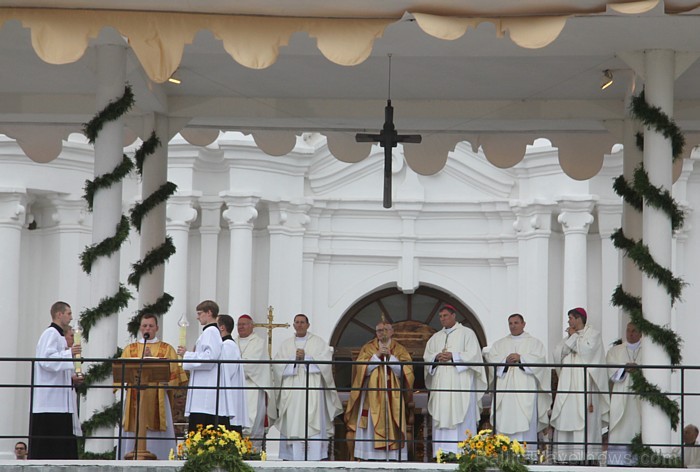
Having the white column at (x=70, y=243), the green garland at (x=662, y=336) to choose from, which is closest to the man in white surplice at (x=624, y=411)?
the green garland at (x=662, y=336)

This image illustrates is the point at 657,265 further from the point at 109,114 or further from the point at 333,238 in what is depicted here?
the point at 333,238

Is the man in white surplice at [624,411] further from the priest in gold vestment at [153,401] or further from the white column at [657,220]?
the priest in gold vestment at [153,401]

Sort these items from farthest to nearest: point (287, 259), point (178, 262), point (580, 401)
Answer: point (287, 259), point (178, 262), point (580, 401)

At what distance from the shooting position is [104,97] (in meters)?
16.2

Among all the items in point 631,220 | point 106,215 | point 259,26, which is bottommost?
point 106,215

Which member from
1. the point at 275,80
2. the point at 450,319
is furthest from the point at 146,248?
the point at 450,319

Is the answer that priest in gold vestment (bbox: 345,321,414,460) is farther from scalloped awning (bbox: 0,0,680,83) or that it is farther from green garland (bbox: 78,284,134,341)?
scalloped awning (bbox: 0,0,680,83)

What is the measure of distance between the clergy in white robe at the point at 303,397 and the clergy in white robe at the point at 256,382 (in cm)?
17

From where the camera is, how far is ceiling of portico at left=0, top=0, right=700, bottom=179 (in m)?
14.7

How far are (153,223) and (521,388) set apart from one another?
4.91 m

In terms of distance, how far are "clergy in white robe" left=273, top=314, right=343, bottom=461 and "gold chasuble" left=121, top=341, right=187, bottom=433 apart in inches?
73.5

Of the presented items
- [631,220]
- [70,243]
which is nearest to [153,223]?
[631,220]

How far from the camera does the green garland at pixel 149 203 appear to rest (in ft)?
60.6

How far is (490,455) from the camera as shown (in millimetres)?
14320
